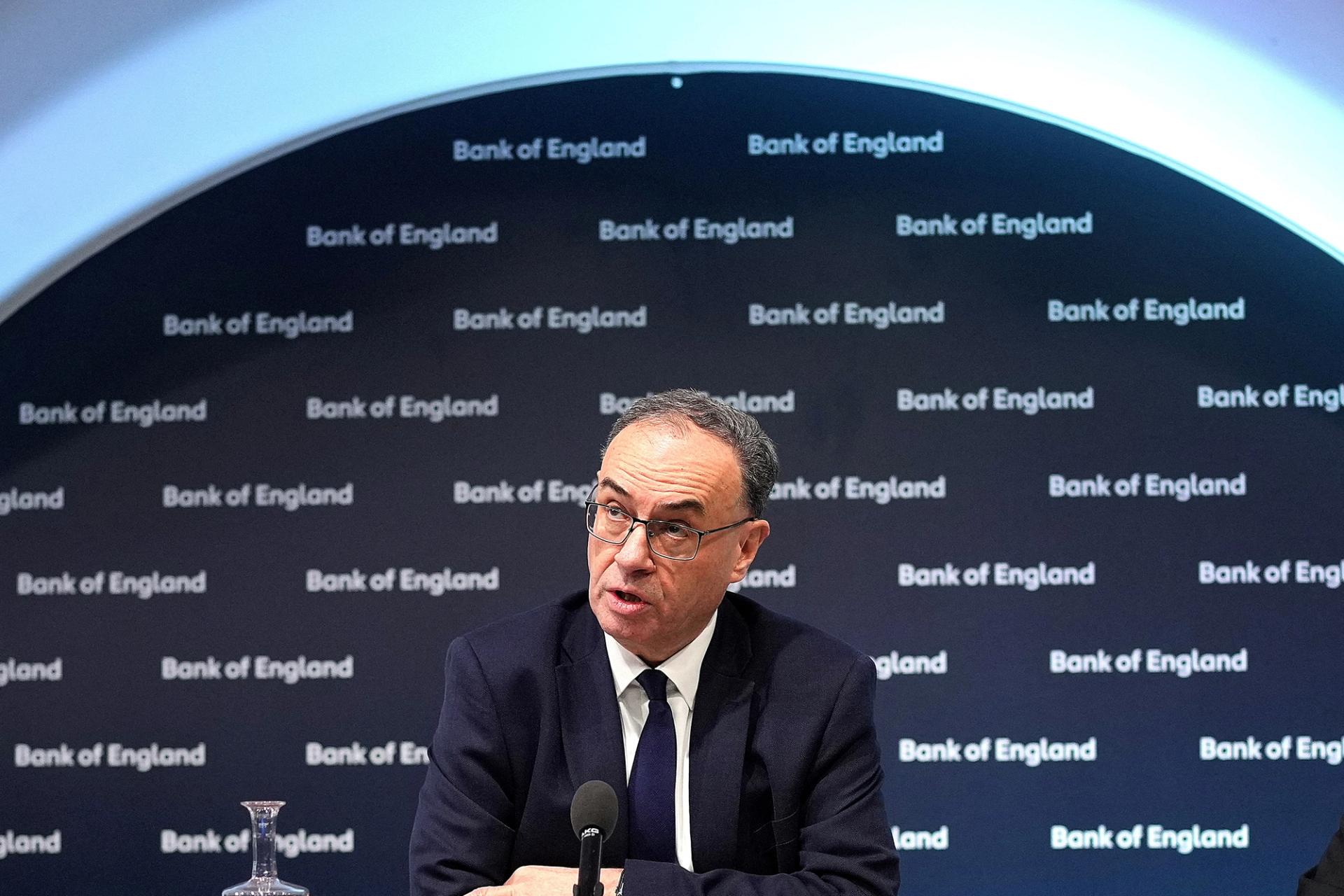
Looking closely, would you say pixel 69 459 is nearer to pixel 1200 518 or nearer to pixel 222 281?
pixel 222 281

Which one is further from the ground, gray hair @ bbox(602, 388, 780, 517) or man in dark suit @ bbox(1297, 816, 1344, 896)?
gray hair @ bbox(602, 388, 780, 517)

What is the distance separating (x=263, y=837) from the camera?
2.00 metres

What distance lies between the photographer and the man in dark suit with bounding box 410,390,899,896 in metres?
2.09

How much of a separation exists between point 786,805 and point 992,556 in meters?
1.76

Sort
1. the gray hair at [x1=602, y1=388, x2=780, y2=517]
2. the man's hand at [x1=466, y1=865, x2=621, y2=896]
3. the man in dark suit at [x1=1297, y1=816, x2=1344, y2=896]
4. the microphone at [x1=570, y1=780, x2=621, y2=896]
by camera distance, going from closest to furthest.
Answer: the microphone at [x1=570, y1=780, x2=621, y2=896] < the man's hand at [x1=466, y1=865, x2=621, y2=896] < the man in dark suit at [x1=1297, y1=816, x2=1344, y2=896] < the gray hair at [x1=602, y1=388, x2=780, y2=517]

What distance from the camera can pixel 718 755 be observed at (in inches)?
85.0

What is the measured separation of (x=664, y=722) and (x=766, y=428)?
5.48ft

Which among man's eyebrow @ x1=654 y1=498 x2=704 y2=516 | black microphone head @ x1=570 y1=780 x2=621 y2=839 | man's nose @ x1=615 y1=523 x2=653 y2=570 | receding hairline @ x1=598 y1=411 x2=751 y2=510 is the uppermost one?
receding hairline @ x1=598 y1=411 x2=751 y2=510

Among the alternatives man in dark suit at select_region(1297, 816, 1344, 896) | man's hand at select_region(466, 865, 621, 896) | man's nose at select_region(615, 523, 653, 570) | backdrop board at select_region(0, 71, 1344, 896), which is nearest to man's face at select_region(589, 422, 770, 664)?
man's nose at select_region(615, 523, 653, 570)

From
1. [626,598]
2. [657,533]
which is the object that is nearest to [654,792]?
[626,598]

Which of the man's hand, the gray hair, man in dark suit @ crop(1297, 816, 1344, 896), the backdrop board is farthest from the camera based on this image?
the backdrop board

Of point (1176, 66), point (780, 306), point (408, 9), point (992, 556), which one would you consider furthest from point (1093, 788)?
point (408, 9)

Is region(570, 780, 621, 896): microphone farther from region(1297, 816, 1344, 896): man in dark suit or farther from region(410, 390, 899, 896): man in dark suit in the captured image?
region(1297, 816, 1344, 896): man in dark suit

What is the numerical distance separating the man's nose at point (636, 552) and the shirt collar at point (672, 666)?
9.4 inches
